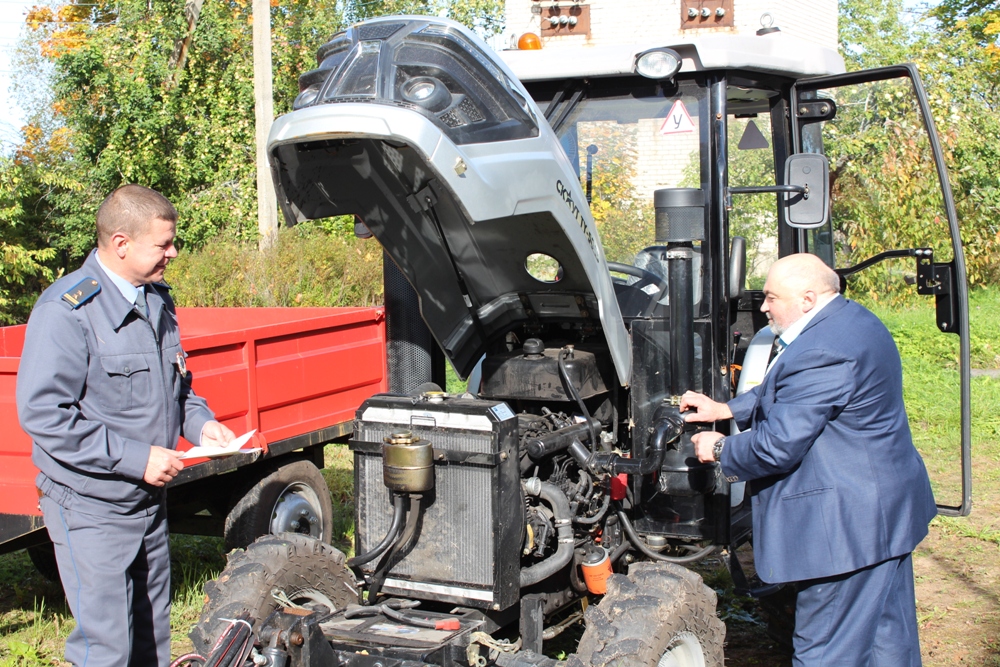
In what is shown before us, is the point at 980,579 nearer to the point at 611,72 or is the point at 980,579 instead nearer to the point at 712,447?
the point at 712,447

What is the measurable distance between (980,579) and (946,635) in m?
0.86

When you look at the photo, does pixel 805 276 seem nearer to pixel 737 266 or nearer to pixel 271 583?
pixel 737 266

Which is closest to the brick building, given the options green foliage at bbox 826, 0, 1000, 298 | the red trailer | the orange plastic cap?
green foliage at bbox 826, 0, 1000, 298

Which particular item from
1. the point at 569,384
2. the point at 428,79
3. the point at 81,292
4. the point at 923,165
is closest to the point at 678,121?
the point at 569,384

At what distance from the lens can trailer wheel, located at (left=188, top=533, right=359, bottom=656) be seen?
338 centimetres

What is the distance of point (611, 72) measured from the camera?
12.8ft

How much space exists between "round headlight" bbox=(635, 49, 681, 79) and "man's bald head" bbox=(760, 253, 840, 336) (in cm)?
88

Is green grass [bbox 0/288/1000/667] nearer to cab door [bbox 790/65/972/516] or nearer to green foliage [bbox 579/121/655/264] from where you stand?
cab door [bbox 790/65/972/516]

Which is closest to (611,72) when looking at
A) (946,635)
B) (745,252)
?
(745,252)

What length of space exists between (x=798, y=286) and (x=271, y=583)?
2099 mm

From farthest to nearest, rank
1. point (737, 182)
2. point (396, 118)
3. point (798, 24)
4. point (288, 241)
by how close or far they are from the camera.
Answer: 1. point (288, 241)
2. point (798, 24)
3. point (737, 182)
4. point (396, 118)

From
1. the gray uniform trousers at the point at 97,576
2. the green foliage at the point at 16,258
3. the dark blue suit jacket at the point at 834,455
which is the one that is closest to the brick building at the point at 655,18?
the dark blue suit jacket at the point at 834,455

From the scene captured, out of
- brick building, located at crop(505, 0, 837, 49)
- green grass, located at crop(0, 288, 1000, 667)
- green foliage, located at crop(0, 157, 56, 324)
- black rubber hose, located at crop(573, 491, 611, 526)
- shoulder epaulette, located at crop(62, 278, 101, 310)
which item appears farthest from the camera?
green foliage, located at crop(0, 157, 56, 324)

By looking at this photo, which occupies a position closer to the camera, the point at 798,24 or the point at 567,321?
the point at 567,321
